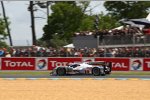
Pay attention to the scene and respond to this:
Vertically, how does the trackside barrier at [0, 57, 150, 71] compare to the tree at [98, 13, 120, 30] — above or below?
below

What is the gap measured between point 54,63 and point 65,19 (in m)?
28.0

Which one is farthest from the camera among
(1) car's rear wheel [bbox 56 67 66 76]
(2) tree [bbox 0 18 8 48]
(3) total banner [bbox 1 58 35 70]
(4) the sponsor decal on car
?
(2) tree [bbox 0 18 8 48]

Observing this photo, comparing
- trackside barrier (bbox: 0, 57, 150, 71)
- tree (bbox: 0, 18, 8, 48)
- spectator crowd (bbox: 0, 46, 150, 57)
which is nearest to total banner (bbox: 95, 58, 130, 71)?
trackside barrier (bbox: 0, 57, 150, 71)

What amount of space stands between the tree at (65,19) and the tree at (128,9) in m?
10.4

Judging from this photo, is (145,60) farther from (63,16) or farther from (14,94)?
(63,16)

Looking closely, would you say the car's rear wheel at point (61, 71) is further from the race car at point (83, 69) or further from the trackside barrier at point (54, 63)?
the trackside barrier at point (54, 63)

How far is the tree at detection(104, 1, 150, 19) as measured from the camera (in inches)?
2687

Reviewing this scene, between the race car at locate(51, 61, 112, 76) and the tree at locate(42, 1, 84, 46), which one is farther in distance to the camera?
the tree at locate(42, 1, 84, 46)

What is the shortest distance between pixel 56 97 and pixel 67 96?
490mm

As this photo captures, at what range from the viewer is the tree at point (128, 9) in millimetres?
68250

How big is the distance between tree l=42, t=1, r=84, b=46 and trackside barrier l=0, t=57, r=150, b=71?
90.4 feet

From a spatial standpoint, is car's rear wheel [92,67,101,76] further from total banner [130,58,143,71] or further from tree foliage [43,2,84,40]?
Result: tree foliage [43,2,84,40]

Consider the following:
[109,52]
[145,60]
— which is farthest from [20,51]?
[145,60]

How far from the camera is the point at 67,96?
15.1 metres
